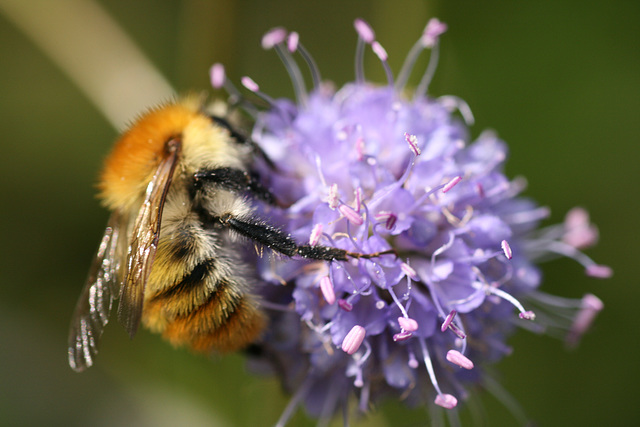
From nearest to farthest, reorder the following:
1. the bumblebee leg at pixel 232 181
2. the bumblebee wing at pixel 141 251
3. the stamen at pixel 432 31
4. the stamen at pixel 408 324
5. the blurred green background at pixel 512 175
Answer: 1. the bumblebee wing at pixel 141 251
2. the stamen at pixel 408 324
3. the bumblebee leg at pixel 232 181
4. the stamen at pixel 432 31
5. the blurred green background at pixel 512 175

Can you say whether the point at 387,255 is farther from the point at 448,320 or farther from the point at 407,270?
the point at 448,320

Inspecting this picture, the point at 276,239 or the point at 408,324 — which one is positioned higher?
the point at 276,239

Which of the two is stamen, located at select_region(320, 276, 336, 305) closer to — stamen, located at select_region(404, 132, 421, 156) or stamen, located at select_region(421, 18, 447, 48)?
stamen, located at select_region(404, 132, 421, 156)

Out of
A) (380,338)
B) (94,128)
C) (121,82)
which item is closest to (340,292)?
(380,338)

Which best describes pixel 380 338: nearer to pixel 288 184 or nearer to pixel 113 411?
pixel 288 184

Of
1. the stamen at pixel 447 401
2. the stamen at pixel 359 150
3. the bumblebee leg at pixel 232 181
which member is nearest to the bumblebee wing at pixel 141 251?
the bumblebee leg at pixel 232 181

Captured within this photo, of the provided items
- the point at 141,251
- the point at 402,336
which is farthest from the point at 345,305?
the point at 141,251

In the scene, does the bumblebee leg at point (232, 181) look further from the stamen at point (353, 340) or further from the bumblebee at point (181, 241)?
the stamen at point (353, 340)
